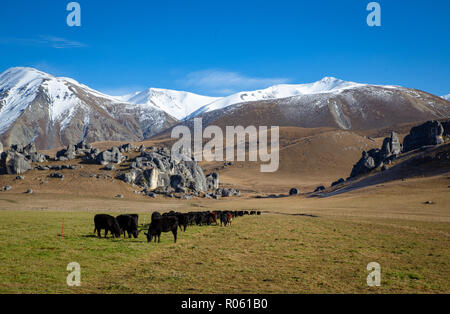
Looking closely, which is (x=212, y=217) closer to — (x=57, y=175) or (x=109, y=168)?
(x=109, y=168)

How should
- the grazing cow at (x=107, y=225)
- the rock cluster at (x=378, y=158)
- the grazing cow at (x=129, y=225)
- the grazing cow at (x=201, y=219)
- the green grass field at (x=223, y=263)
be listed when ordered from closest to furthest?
the green grass field at (x=223, y=263), the grazing cow at (x=107, y=225), the grazing cow at (x=129, y=225), the grazing cow at (x=201, y=219), the rock cluster at (x=378, y=158)

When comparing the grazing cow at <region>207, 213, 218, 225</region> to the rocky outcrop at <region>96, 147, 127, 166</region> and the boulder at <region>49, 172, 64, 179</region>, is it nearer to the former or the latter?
the boulder at <region>49, 172, 64, 179</region>

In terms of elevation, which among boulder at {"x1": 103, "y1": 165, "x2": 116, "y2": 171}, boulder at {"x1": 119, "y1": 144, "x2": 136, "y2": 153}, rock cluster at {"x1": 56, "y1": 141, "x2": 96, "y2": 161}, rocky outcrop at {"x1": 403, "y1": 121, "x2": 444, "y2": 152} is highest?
rocky outcrop at {"x1": 403, "y1": 121, "x2": 444, "y2": 152}

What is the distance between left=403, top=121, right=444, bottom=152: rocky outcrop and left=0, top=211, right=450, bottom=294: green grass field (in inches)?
3423

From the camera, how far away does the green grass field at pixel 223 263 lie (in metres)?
12.5

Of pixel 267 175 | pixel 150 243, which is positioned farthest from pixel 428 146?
pixel 150 243

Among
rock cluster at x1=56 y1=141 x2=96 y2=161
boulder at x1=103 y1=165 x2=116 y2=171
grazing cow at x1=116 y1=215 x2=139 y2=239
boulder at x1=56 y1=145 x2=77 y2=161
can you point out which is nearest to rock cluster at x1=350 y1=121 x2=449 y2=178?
boulder at x1=103 y1=165 x2=116 y2=171

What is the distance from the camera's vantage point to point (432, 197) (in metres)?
56.5

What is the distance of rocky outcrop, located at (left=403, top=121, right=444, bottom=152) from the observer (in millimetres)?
99300

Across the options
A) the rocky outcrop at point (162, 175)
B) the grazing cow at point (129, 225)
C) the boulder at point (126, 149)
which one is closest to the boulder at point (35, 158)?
the boulder at point (126, 149)

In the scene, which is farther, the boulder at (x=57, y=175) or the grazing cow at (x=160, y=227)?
the boulder at (x=57, y=175)

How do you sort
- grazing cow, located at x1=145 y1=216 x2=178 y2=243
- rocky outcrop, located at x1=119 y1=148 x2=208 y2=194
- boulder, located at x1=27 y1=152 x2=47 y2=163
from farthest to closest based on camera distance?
1. boulder, located at x1=27 y1=152 x2=47 y2=163
2. rocky outcrop, located at x1=119 y1=148 x2=208 y2=194
3. grazing cow, located at x1=145 y1=216 x2=178 y2=243

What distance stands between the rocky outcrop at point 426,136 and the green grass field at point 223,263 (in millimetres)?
86937

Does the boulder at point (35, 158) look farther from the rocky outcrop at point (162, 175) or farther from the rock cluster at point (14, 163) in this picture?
the rocky outcrop at point (162, 175)
